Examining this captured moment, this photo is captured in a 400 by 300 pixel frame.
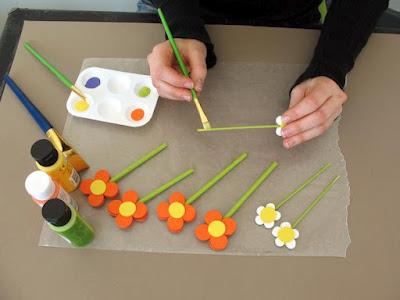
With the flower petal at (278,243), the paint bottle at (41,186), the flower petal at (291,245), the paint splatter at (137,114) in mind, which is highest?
the paint bottle at (41,186)

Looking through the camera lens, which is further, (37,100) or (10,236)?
(37,100)

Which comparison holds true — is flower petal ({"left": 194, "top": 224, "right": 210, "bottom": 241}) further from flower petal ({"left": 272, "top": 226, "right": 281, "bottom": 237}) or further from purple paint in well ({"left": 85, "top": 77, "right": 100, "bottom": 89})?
purple paint in well ({"left": 85, "top": 77, "right": 100, "bottom": 89})

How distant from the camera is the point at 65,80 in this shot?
780mm

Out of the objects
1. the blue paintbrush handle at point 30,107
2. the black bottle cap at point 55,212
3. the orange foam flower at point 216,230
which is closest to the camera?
the black bottle cap at point 55,212

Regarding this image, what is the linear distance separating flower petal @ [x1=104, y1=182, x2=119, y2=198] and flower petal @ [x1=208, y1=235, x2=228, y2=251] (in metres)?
0.18

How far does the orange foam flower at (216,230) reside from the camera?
630mm

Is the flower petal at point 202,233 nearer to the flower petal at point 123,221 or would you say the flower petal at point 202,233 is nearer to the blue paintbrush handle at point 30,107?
the flower petal at point 123,221

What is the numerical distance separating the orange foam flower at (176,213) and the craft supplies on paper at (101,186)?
0.09 meters

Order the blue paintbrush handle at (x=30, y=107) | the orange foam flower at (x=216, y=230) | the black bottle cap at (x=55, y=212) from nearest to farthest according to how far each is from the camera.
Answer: the black bottle cap at (x=55, y=212), the orange foam flower at (x=216, y=230), the blue paintbrush handle at (x=30, y=107)

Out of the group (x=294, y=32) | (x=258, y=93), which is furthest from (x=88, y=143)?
(x=294, y=32)

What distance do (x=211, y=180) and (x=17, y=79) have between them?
1.50 ft

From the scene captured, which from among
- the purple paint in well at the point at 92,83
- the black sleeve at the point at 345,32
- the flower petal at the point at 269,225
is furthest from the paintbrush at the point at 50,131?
the black sleeve at the point at 345,32

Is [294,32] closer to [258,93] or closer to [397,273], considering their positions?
[258,93]

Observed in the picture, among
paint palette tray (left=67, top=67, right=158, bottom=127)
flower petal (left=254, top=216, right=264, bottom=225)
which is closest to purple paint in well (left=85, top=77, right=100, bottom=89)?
paint palette tray (left=67, top=67, right=158, bottom=127)
